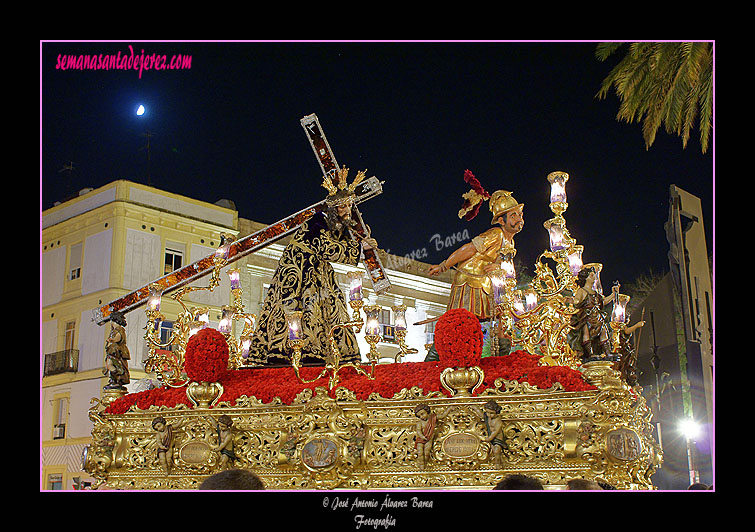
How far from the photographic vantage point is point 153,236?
18859 millimetres

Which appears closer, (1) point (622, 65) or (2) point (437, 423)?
(2) point (437, 423)

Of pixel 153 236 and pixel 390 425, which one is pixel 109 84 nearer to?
pixel 153 236

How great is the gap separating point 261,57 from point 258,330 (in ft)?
22.0

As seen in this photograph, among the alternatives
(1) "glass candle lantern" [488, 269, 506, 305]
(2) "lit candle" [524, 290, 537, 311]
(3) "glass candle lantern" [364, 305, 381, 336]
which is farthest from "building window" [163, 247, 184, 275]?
(1) "glass candle lantern" [488, 269, 506, 305]

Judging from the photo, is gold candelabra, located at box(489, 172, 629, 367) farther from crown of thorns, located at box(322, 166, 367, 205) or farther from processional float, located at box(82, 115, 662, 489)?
crown of thorns, located at box(322, 166, 367, 205)

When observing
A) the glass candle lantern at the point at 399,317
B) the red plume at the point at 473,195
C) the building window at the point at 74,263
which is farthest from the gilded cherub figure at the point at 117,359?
the building window at the point at 74,263

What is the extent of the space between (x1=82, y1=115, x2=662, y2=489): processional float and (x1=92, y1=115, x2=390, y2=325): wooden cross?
181 centimetres

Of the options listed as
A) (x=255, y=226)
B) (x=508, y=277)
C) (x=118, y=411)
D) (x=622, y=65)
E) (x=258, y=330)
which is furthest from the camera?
(x=255, y=226)

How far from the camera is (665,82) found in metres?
12.6

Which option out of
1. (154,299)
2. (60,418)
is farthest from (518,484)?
(60,418)

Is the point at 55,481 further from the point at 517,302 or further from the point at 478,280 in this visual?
the point at 517,302

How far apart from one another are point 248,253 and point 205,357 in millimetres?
2770

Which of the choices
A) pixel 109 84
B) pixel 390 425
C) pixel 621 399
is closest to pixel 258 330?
pixel 390 425

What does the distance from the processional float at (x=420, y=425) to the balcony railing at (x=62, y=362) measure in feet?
30.3
